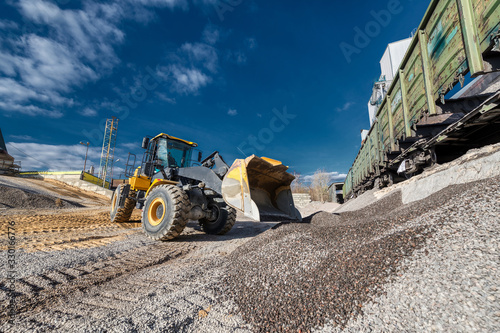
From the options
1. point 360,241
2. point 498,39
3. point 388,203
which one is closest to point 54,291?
point 360,241

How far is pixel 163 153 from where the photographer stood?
20.4 feet

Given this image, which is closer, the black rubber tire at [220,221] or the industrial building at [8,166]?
the black rubber tire at [220,221]

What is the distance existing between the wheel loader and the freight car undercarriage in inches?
125

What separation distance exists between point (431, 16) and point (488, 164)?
9.90 feet

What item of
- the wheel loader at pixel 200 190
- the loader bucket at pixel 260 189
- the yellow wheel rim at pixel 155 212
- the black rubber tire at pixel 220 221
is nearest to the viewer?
the loader bucket at pixel 260 189

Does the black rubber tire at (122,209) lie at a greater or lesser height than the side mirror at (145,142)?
lesser

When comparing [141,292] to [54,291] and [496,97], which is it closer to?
[54,291]

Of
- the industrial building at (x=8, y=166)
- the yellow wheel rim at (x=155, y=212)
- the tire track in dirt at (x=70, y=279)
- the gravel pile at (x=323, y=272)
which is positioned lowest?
the tire track in dirt at (x=70, y=279)

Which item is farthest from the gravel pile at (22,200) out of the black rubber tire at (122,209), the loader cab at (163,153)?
the loader cab at (163,153)

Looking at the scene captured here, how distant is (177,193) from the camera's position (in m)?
4.23

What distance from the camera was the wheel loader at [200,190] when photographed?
13.2ft

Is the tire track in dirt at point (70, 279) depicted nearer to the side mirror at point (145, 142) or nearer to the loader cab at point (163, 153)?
the loader cab at point (163, 153)

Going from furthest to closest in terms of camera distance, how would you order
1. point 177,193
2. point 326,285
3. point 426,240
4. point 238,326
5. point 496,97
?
point 177,193 < point 496,97 < point 426,240 < point 326,285 < point 238,326

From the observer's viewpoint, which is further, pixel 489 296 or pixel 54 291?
pixel 54 291
